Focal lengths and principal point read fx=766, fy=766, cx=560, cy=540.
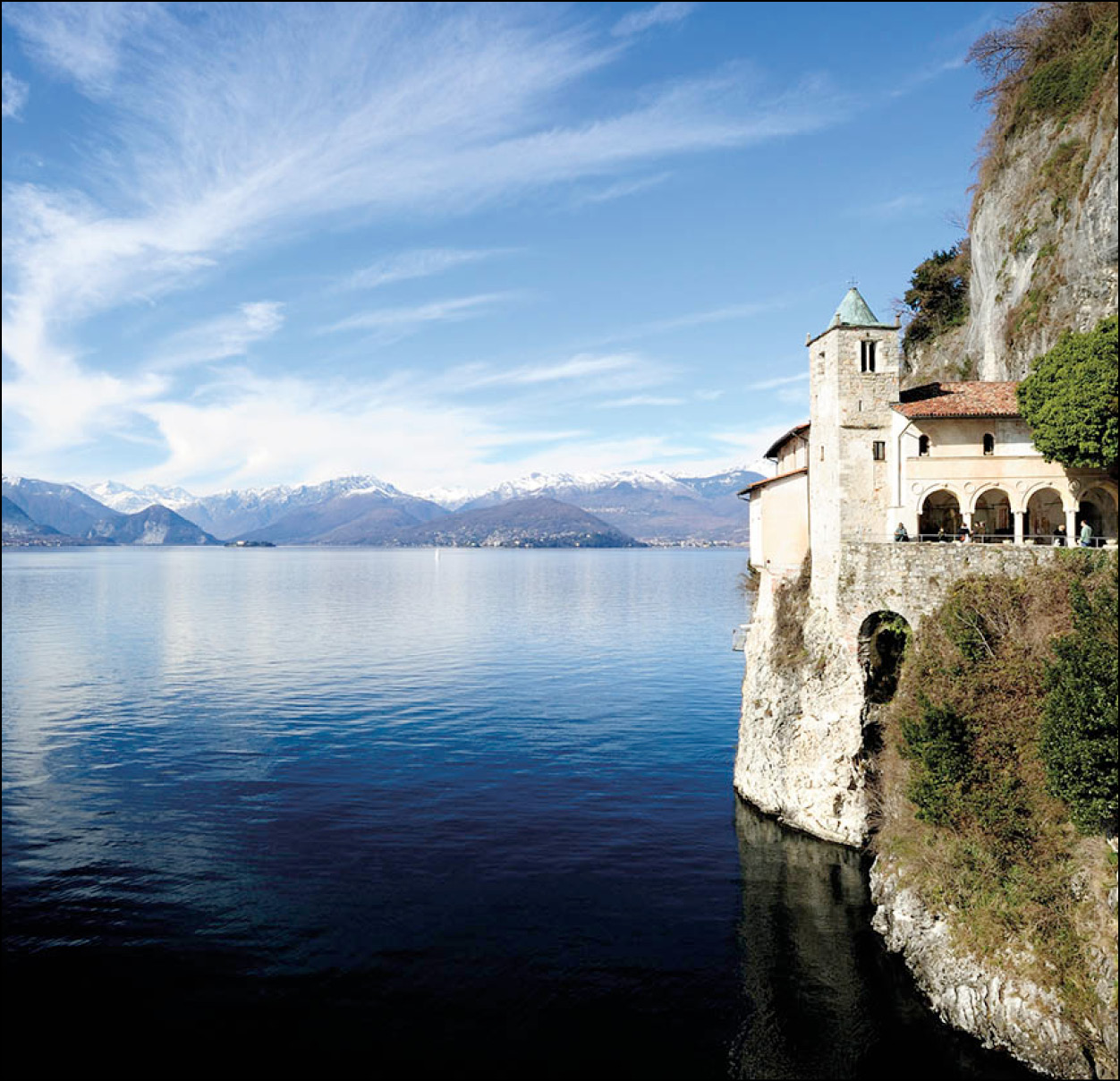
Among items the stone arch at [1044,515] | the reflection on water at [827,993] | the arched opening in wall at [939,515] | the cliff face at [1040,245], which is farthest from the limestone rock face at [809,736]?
the cliff face at [1040,245]

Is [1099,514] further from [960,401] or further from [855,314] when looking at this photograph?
[855,314]

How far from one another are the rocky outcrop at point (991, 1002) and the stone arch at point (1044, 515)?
71.3 ft

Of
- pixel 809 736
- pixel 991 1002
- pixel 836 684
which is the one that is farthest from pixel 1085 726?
pixel 809 736

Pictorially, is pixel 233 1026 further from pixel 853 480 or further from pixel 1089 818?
pixel 853 480

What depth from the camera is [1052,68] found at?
151ft

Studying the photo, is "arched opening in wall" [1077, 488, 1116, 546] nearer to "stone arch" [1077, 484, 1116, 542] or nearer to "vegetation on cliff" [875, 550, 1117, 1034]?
"stone arch" [1077, 484, 1116, 542]

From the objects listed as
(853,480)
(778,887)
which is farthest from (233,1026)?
(853,480)

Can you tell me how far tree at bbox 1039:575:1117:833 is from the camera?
25.3m

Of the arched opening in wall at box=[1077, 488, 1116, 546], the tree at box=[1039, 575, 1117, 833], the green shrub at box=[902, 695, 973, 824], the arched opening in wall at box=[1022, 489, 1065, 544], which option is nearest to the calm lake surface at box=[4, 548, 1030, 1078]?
the green shrub at box=[902, 695, 973, 824]

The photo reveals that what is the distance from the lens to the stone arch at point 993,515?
140ft

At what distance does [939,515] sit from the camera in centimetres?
4294

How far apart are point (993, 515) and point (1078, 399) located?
11.7 metres

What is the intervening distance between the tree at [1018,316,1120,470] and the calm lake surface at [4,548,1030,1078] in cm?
2197

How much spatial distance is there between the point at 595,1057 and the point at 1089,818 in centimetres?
1807
